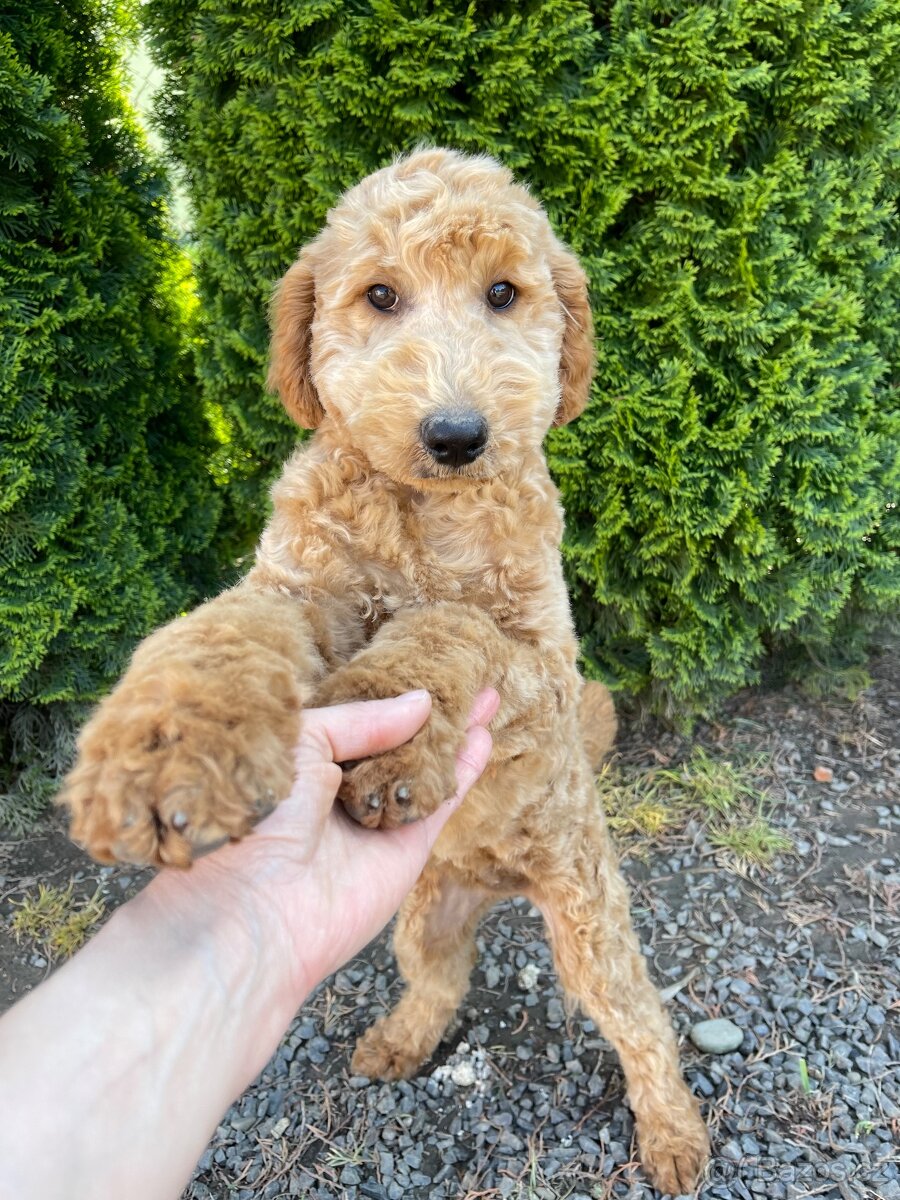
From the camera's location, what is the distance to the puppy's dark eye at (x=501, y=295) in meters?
2.08

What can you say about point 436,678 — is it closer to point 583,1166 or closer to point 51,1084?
point 51,1084

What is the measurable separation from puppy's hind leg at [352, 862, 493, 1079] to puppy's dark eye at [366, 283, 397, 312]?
5.34 ft

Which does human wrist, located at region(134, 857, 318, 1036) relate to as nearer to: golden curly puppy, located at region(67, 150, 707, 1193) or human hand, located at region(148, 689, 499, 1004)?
human hand, located at region(148, 689, 499, 1004)

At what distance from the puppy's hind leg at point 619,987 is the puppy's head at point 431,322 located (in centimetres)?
113

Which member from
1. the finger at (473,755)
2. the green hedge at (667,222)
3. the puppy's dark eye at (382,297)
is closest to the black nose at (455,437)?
the puppy's dark eye at (382,297)

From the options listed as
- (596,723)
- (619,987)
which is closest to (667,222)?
(596,723)

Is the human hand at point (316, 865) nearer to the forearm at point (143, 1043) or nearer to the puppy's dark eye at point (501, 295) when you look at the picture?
the forearm at point (143, 1043)

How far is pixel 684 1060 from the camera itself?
2688 millimetres

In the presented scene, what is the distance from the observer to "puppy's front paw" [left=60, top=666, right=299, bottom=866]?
1.08 metres

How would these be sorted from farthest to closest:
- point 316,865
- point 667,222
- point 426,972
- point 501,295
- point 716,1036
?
point 667,222 → point 716,1036 → point 426,972 → point 501,295 → point 316,865

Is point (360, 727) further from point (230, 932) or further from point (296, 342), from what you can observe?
point (296, 342)

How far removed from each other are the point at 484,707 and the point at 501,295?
43.1 inches

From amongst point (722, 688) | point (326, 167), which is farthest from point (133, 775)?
point (722, 688)

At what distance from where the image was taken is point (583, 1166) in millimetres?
2430
